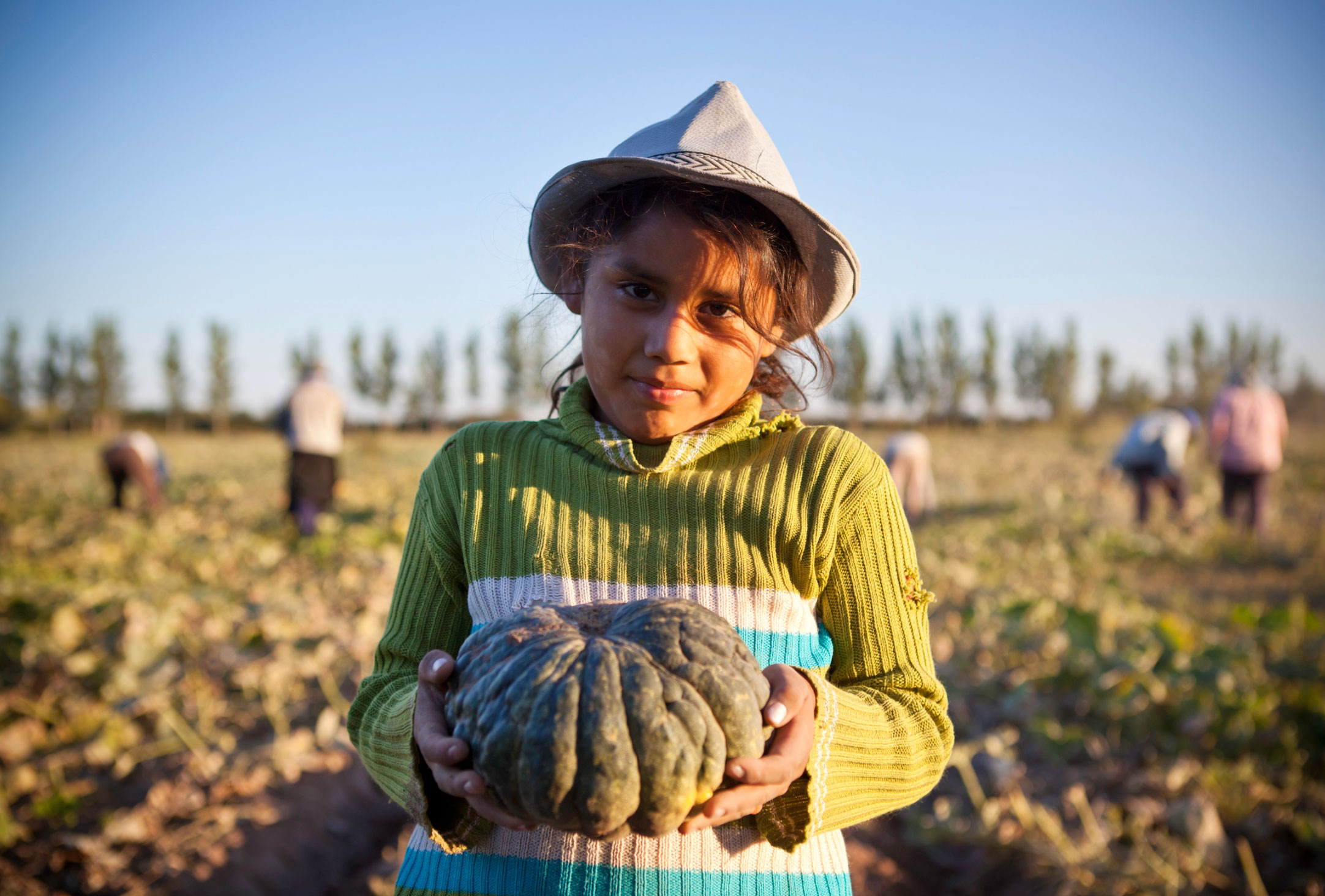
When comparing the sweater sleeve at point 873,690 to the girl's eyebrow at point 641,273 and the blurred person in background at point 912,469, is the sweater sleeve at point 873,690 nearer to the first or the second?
the girl's eyebrow at point 641,273

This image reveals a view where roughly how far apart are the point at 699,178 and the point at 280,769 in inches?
135

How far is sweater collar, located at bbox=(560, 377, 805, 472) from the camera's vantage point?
1.48 meters

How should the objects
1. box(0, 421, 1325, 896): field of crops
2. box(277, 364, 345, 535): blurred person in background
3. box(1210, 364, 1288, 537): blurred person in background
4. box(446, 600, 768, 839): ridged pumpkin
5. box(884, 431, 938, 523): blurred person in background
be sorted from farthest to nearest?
box(884, 431, 938, 523): blurred person in background, box(277, 364, 345, 535): blurred person in background, box(1210, 364, 1288, 537): blurred person in background, box(0, 421, 1325, 896): field of crops, box(446, 600, 768, 839): ridged pumpkin

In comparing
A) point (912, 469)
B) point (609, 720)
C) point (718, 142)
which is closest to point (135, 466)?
point (912, 469)

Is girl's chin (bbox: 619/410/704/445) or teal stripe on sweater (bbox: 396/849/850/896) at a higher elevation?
girl's chin (bbox: 619/410/704/445)

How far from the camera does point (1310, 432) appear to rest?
116 feet

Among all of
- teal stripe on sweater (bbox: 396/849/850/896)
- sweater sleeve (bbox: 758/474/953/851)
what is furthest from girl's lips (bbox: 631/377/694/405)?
teal stripe on sweater (bbox: 396/849/850/896)

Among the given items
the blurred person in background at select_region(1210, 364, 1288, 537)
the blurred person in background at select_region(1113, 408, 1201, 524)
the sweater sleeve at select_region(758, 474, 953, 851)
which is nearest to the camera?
the sweater sleeve at select_region(758, 474, 953, 851)

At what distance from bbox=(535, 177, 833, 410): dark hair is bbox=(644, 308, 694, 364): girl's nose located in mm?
122

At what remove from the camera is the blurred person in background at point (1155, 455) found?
34.0ft

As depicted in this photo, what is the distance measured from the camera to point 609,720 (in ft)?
3.55

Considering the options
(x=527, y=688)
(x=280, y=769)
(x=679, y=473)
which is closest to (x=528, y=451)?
(x=679, y=473)

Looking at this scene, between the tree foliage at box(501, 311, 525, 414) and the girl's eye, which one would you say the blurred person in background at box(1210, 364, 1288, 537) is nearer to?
the girl's eye

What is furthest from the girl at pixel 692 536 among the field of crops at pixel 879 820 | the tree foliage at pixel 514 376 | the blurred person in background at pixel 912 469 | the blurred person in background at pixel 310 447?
the tree foliage at pixel 514 376
